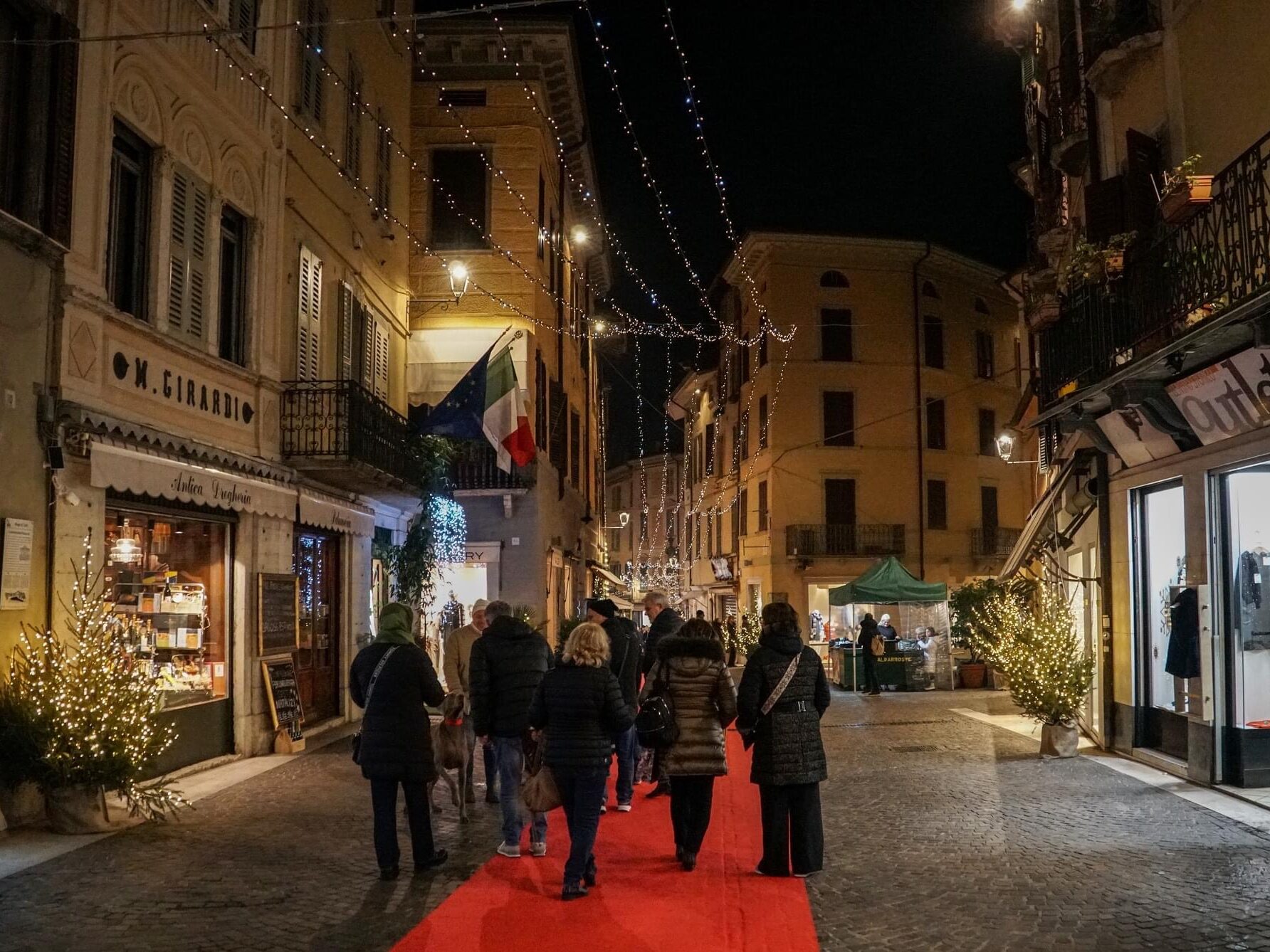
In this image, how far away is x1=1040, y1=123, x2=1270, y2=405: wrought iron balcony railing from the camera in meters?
9.05

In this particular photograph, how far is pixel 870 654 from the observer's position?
22672 mm

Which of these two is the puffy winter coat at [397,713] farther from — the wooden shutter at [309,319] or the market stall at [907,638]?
the market stall at [907,638]

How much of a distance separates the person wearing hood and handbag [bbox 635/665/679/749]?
16.1m

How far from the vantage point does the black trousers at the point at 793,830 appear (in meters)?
7.21

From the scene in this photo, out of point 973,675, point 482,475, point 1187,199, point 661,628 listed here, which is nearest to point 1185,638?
point 1187,199

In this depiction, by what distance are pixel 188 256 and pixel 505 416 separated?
687 centimetres

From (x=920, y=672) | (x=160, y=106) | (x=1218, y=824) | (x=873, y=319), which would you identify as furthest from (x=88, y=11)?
(x=873, y=319)

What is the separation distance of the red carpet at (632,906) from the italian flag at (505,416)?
10220 mm

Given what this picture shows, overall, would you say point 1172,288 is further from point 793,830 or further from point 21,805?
point 21,805

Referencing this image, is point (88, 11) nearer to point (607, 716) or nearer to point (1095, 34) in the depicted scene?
point (607, 716)

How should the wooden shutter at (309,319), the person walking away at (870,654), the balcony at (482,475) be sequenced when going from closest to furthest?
1. the wooden shutter at (309,319)
2. the person walking away at (870,654)
3. the balcony at (482,475)

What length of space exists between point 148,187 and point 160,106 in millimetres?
778

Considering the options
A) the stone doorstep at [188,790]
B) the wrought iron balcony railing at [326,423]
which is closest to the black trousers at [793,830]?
the stone doorstep at [188,790]

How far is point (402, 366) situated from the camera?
2062cm
